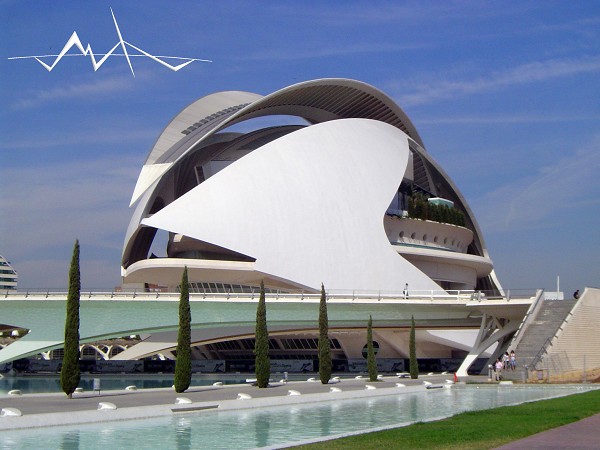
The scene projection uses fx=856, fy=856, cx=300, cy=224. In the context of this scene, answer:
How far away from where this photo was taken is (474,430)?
16016mm

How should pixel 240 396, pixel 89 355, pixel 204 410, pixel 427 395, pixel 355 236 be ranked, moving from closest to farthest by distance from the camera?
pixel 204 410, pixel 240 396, pixel 427 395, pixel 355 236, pixel 89 355

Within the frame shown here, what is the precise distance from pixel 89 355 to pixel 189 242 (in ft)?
148

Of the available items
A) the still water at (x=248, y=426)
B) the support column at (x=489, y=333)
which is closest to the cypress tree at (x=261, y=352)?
the still water at (x=248, y=426)

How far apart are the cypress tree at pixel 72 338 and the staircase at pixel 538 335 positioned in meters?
19.9

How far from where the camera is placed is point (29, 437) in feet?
56.6

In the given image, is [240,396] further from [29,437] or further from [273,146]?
[273,146]

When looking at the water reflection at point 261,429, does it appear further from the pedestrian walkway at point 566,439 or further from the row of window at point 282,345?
the row of window at point 282,345

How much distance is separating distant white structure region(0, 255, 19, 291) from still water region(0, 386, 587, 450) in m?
89.6

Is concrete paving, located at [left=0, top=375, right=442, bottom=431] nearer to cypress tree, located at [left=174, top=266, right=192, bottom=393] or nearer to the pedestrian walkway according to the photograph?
cypress tree, located at [left=174, top=266, right=192, bottom=393]

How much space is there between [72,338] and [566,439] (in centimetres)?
1747

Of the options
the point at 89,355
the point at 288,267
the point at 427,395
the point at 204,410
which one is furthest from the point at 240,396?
the point at 89,355

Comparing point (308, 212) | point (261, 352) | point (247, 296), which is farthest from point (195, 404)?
point (308, 212)

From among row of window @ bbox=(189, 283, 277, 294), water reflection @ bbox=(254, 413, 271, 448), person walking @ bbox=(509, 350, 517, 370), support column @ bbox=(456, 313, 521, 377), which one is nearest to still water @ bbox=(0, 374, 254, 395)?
row of window @ bbox=(189, 283, 277, 294)

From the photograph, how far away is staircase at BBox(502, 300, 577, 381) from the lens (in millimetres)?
38153
